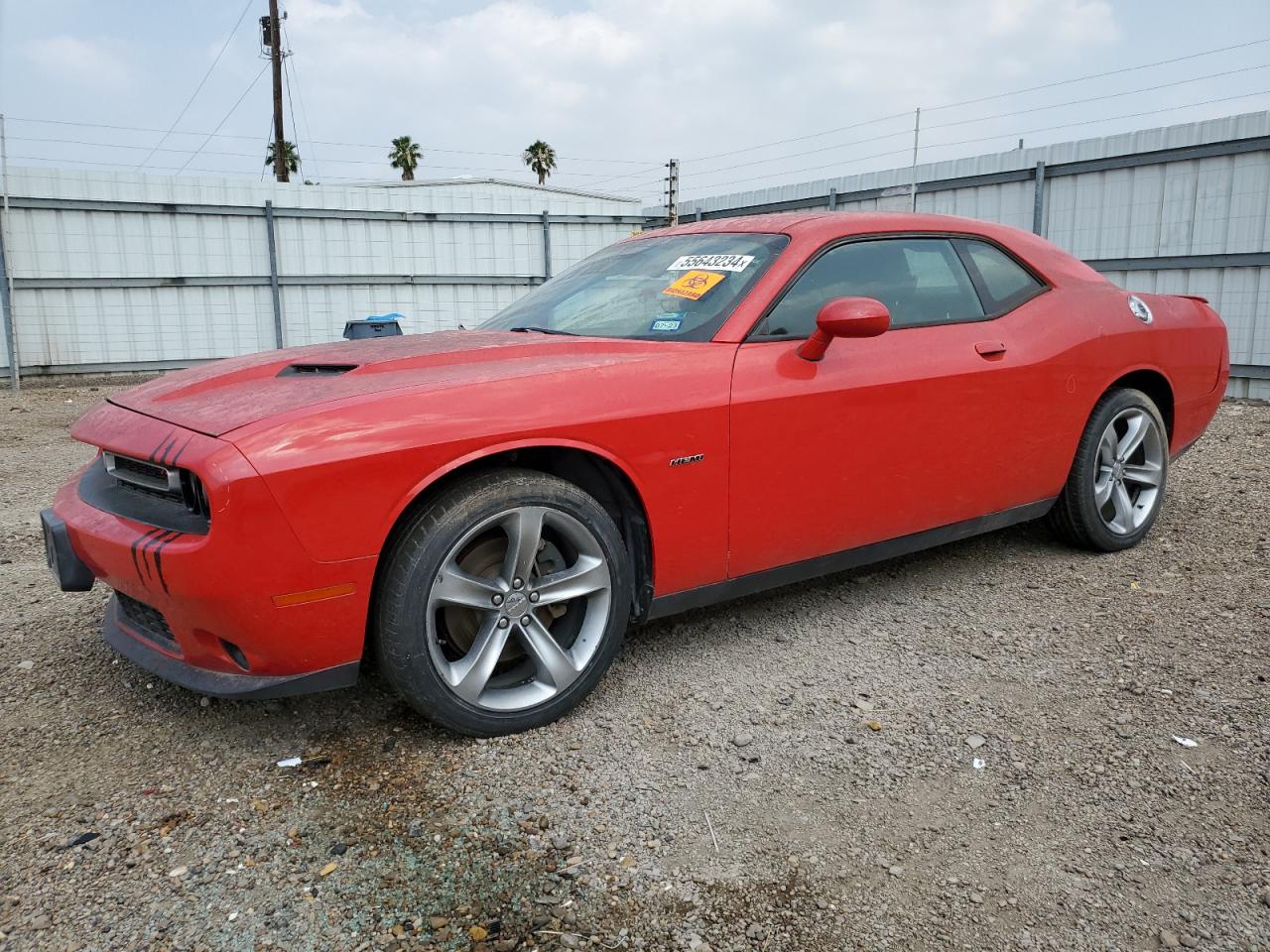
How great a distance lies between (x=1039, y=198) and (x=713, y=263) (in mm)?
8687

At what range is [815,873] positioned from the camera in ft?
6.75

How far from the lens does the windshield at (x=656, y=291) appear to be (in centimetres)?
310

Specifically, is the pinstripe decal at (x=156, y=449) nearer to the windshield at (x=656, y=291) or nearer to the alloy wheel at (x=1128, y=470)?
the windshield at (x=656, y=291)

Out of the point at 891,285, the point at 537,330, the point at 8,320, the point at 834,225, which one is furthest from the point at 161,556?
the point at 8,320

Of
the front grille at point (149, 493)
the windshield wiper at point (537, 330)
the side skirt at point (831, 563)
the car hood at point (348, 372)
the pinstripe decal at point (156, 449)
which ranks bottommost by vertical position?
the side skirt at point (831, 563)

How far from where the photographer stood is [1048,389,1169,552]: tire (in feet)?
13.1

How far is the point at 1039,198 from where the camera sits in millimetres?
10500

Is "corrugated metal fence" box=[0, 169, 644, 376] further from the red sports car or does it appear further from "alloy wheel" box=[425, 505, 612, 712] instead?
"alloy wheel" box=[425, 505, 612, 712]

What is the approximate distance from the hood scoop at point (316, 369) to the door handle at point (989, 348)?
2236 millimetres

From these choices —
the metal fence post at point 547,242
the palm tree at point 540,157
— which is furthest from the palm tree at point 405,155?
the metal fence post at point 547,242

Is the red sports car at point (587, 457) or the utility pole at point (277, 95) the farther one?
the utility pole at point (277, 95)

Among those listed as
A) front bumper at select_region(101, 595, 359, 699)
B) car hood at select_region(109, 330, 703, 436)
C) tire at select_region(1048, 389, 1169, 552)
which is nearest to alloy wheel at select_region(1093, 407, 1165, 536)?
tire at select_region(1048, 389, 1169, 552)

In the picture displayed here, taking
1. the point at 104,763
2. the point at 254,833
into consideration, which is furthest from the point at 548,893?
the point at 104,763

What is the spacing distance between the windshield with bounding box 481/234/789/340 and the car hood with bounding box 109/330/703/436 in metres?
0.15
